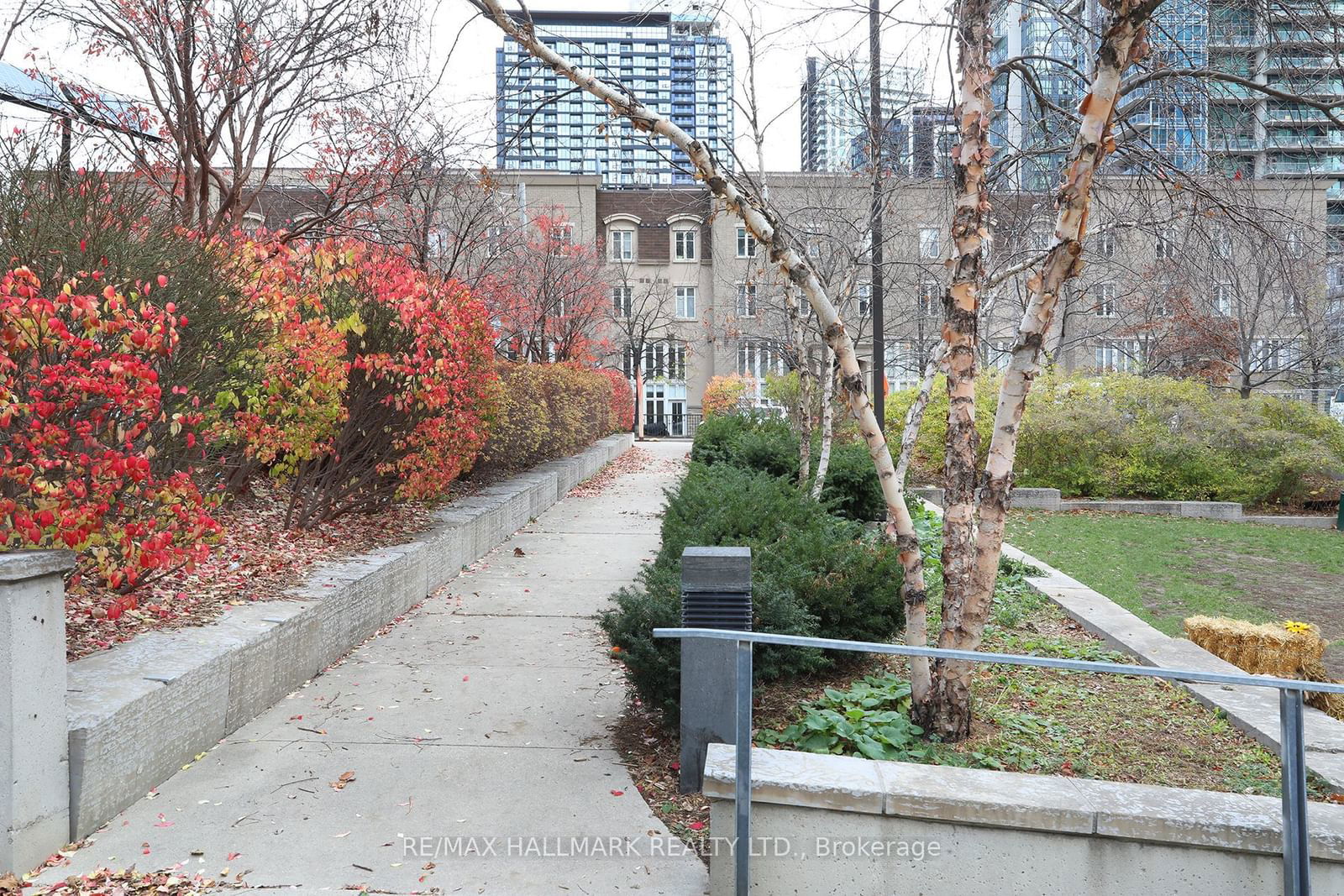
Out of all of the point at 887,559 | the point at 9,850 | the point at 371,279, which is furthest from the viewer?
the point at 371,279

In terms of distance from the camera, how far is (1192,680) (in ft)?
9.28

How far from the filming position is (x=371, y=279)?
315 inches

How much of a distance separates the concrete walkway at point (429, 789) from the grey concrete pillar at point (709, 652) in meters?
0.36

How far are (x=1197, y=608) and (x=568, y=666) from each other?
238 inches

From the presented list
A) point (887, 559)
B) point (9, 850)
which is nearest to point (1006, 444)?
point (887, 559)

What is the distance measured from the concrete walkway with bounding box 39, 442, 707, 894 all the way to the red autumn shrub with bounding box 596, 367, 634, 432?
67.4 ft

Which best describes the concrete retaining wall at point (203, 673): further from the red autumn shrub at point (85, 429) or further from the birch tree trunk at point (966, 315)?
the birch tree trunk at point (966, 315)

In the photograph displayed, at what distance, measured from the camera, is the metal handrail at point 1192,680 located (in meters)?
2.78

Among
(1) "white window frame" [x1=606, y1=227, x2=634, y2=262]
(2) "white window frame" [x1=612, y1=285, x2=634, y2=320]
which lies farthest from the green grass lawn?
(1) "white window frame" [x1=606, y1=227, x2=634, y2=262]

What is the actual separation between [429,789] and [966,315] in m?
3.19

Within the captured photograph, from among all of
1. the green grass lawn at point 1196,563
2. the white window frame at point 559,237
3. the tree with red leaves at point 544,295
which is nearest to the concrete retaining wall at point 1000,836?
the green grass lawn at point 1196,563

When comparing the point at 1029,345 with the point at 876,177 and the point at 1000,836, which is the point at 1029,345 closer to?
the point at 1000,836

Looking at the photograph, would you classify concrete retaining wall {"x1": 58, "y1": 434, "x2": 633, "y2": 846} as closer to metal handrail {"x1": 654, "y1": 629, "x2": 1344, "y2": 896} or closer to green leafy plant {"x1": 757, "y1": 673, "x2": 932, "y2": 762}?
metal handrail {"x1": 654, "y1": 629, "x2": 1344, "y2": 896}

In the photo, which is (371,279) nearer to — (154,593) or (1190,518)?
(154,593)
